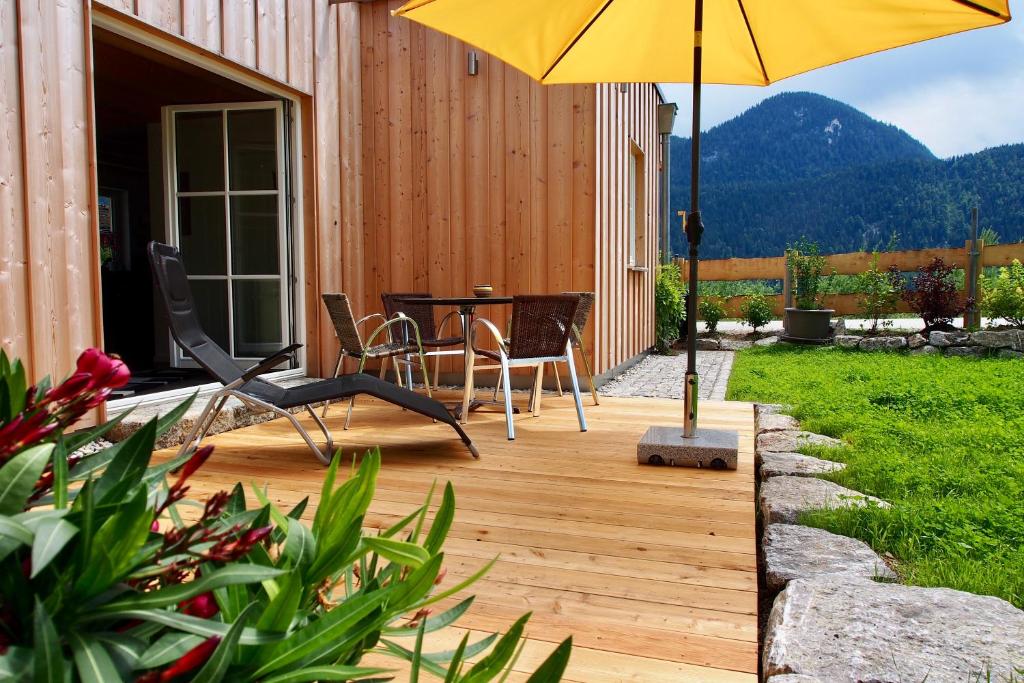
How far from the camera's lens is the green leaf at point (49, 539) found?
1.47ft

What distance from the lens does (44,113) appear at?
3385mm

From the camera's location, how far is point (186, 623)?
51 cm

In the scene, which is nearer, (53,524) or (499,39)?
(53,524)

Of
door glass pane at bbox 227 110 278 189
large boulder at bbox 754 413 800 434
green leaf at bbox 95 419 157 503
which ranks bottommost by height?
large boulder at bbox 754 413 800 434

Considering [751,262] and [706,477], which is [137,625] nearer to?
[706,477]

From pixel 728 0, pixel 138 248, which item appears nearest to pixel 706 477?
pixel 728 0

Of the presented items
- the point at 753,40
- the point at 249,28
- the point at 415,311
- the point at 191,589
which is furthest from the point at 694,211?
the point at 249,28

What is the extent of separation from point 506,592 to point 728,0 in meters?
2.87

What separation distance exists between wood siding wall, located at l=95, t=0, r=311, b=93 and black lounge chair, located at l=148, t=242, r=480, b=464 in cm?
143

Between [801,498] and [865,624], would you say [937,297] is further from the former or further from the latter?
[865,624]

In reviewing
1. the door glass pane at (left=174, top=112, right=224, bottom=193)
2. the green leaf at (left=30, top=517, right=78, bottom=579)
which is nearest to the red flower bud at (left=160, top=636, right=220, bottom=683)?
the green leaf at (left=30, top=517, right=78, bottom=579)

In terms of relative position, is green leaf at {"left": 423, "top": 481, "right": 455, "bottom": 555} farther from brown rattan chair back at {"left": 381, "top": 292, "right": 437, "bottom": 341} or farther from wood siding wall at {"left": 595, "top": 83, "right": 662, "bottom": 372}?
wood siding wall at {"left": 595, "top": 83, "right": 662, "bottom": 372}

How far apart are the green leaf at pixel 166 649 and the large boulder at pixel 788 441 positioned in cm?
341

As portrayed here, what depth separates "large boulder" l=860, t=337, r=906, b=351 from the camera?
9070mm
